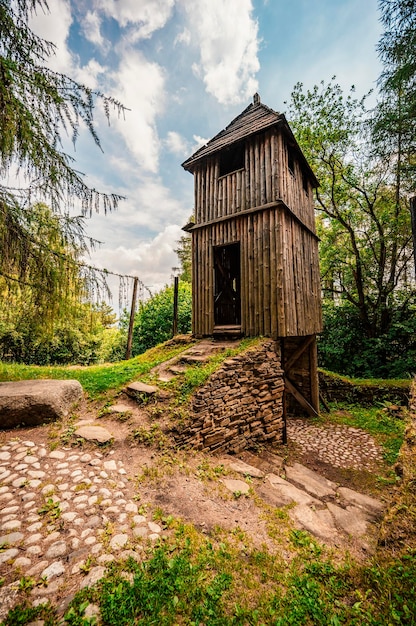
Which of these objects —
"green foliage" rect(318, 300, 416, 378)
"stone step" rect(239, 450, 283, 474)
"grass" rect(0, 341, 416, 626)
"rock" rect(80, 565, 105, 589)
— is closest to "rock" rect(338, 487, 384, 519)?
"stone step" rect(239, 450, 283, 474)

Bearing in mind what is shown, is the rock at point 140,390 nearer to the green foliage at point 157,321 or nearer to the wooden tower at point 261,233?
the wooden tower at point 261,233

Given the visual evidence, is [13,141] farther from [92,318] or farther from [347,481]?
[347,481]

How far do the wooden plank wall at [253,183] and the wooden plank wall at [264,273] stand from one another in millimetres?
410

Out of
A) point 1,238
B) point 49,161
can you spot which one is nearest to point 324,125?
point 49,161

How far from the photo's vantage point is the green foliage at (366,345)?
10852 mm

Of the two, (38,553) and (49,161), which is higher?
(49,161)

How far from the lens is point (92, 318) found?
5.05 meters

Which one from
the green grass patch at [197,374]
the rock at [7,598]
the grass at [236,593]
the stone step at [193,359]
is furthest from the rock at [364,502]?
the rock at [7,598]

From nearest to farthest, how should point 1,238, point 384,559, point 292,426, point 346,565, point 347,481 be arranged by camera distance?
point 384,559, point 346,565, point 1,238, point 347,481, point 292,426

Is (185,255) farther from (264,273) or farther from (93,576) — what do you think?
(93,576)

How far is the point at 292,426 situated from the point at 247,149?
8.31m

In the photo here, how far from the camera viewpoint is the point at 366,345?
11.9m

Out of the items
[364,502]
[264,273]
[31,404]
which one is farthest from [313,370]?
[31,404]

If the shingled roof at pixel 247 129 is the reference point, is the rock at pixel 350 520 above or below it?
below
